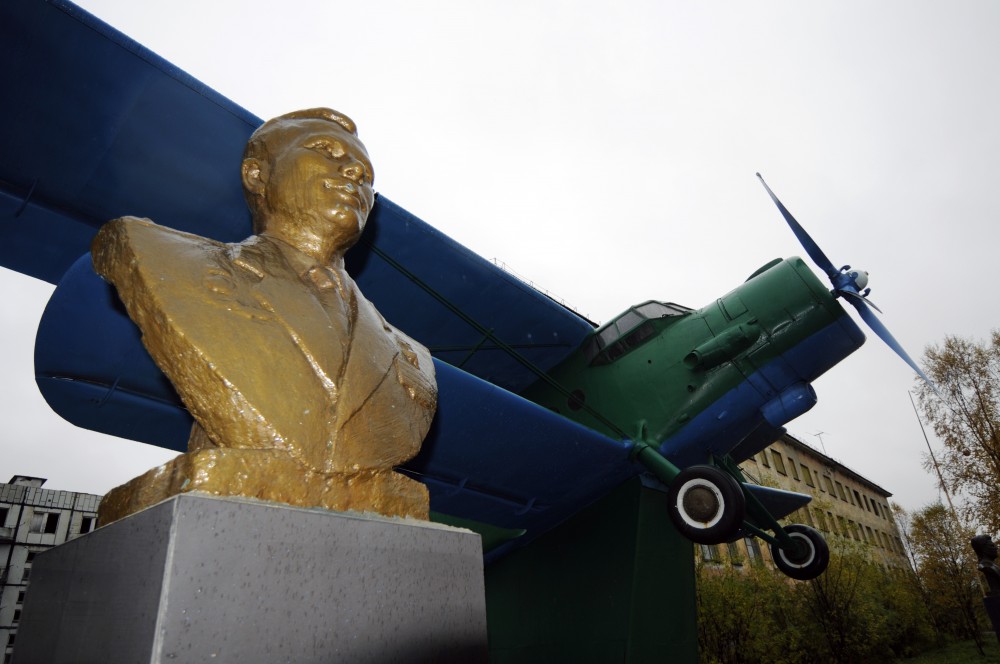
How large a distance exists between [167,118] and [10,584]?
90.0 ft

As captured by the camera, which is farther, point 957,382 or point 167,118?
point 957,382

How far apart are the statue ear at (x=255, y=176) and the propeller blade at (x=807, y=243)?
577cm

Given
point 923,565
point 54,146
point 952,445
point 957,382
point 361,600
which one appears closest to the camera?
point 361,600

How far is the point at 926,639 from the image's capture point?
22922mm

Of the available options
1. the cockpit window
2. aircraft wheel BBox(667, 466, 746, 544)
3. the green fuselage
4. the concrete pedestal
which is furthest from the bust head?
the cockpit window

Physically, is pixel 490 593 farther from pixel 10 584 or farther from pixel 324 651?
pixel 10 584

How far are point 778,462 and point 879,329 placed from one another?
2428 centimetres

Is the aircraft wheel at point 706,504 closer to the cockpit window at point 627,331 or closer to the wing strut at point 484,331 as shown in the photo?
the wing strut at point 484,331

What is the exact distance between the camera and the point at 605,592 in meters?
5.58

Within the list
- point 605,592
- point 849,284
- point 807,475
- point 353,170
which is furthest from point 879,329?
point 807,475

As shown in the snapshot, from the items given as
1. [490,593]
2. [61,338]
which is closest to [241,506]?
[61,338]

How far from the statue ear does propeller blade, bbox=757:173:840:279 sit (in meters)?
5.77

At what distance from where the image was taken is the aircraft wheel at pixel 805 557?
645 cm

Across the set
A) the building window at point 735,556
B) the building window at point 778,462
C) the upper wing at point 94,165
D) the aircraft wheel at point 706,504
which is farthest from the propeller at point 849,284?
the building window at point 778,462
